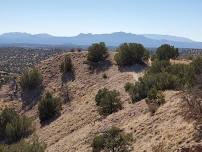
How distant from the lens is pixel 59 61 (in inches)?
2370

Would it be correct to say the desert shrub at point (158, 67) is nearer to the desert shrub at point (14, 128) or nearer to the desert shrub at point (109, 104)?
the desert shrub at point (109, 104)

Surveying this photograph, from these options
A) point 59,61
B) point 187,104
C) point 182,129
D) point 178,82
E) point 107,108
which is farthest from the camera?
point 59,61

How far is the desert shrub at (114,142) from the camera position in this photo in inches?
847

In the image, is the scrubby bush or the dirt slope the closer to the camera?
the dirt slope

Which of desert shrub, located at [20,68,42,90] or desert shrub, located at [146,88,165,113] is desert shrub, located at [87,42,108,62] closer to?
desert shrub, located at [20,68,42,90]

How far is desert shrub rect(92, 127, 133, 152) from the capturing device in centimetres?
2152

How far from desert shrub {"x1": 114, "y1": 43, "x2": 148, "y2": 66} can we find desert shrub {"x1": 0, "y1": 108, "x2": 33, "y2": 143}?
54.7ft

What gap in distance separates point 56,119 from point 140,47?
17.9 m

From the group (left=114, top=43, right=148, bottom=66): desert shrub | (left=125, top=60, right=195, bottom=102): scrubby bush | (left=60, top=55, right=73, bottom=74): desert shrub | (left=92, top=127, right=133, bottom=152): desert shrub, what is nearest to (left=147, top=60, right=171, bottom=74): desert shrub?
(left=125, top=60, right=195, bottom=102): scrubby bush

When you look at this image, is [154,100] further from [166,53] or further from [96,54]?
[96,54]

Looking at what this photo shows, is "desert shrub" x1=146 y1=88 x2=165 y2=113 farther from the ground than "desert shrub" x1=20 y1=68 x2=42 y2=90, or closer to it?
farther from the ground

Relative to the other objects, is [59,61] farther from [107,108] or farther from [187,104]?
[187,104]

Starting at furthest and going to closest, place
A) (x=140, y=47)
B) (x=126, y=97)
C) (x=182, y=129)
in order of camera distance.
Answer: (x=140, y=47), (x=126, y=97), (x=182, y=129)

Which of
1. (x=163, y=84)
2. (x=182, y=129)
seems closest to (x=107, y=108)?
(x=163, y=84)
